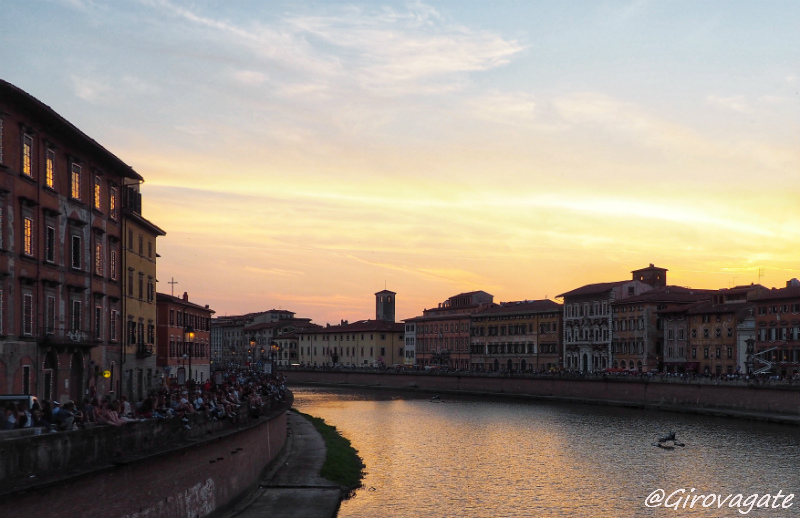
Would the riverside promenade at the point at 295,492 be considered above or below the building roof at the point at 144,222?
below

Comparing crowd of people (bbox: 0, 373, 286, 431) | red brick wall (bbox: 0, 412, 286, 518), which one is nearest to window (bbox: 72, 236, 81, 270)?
crowd of people (bbox: 0, 373, 286, 431)

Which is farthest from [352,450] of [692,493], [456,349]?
[456,349]

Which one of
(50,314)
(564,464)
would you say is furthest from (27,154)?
(564,464)

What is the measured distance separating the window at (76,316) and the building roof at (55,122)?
23.6 ft

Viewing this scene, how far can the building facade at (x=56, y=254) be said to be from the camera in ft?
122

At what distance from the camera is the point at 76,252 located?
148 feet

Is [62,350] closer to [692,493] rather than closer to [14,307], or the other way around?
[14,307]

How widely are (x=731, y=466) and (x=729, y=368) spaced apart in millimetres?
66369

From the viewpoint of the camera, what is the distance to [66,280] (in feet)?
143

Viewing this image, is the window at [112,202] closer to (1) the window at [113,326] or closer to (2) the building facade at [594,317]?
(1) the window at [113,326]

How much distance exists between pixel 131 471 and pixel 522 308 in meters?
143

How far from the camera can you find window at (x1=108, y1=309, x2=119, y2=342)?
168 ft

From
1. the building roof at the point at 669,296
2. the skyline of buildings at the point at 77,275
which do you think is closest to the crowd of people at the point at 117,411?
the skyline of buildings at the point at 77,275

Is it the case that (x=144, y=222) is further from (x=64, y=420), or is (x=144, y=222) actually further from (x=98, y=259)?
(x=64, y=420)
